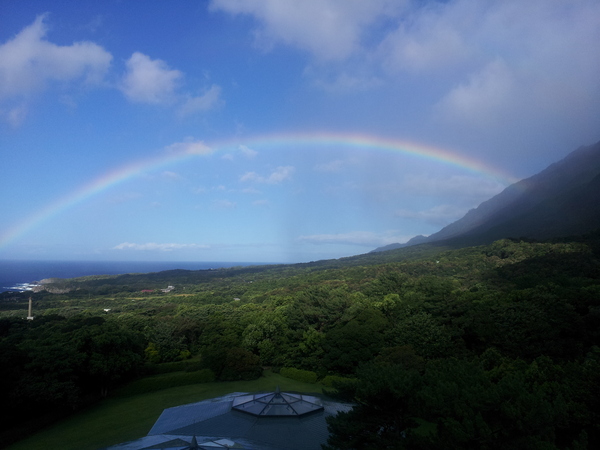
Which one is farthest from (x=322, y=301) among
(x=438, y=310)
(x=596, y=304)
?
(x=596, y=304)

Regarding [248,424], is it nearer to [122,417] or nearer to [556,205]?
[122,417]

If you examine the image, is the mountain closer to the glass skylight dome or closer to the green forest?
the green forest

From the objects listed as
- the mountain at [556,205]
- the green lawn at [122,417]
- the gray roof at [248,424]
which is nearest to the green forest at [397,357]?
the green lawn at [122,417]

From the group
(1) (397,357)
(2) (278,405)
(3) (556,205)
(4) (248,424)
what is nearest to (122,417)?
(4) (248,424)

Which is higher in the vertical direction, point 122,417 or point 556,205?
point 556,205

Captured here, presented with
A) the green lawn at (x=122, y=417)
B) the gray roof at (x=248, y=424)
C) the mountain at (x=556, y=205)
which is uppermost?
the mountain at (x=556, y=205)

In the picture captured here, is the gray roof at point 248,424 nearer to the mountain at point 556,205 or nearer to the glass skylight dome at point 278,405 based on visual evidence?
the glass skylight dome at point 278,405

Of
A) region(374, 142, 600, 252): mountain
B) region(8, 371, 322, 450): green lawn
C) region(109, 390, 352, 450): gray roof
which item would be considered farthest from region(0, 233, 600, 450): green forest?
region(374, 142, 600, 252): mountain
